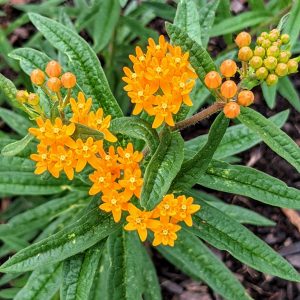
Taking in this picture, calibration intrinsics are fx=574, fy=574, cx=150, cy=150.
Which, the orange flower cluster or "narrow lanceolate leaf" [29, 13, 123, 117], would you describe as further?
"narrow lanceolate leaf" [29, 13, 123, 117]

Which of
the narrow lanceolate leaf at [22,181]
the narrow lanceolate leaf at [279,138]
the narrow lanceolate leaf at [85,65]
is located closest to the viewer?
the narrow lanceolate leaf at [279,138]

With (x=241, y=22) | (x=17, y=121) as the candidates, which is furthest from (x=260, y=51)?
(x=17, y=121)

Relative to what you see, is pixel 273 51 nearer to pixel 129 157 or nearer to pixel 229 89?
pixel 229 89

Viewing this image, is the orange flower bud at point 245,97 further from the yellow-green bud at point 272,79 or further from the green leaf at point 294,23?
the green leaf at point 294,23

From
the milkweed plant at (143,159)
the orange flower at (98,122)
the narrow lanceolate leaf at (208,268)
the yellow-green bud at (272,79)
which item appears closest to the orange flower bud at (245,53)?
the milkweed plant at (143,159)

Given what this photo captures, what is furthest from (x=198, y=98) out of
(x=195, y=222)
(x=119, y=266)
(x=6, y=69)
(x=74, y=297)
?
(x=6, y=69)

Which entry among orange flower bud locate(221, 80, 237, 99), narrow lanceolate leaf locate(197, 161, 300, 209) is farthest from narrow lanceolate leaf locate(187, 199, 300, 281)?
orange flower bud locate(221, 80, 237, 99)

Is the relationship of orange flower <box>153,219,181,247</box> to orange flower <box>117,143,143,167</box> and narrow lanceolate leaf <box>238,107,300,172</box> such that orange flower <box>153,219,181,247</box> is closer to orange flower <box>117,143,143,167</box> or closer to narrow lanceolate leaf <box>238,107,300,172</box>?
orange flower <box>117,143,143,167</box>
